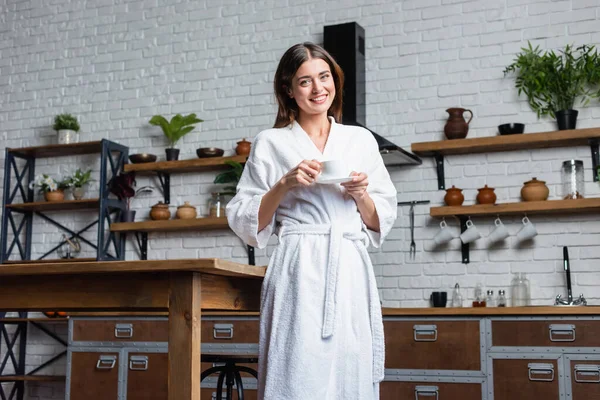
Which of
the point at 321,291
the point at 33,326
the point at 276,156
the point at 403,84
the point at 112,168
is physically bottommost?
the point at 33,326

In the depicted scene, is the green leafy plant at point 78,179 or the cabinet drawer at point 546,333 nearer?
the cabinet drawer at point 546,333

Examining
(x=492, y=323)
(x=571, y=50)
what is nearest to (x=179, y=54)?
(x=571, y=50)

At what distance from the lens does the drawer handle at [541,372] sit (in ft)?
12.2

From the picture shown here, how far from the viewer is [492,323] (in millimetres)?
3869

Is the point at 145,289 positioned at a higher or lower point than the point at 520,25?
lower

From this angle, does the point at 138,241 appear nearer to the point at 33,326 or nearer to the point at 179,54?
the point at 33,326

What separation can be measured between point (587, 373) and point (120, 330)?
2683mm

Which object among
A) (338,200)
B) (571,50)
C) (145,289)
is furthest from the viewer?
(571,50)

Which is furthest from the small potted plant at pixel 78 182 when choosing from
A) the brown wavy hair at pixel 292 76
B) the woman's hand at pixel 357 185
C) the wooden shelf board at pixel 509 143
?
the woman's hand at pixel 357 185

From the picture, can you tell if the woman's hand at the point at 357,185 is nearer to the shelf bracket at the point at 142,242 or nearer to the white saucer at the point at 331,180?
the white saucer at the point at 331,180

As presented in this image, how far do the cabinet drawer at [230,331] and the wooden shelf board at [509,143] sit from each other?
146 centimetres

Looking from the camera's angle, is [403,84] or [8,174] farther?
[8,174]

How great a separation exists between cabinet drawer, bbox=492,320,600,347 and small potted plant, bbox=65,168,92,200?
3184 millimetres

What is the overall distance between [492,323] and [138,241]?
272 centimetres
